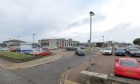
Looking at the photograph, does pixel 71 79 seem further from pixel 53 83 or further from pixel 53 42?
pixel 53 42

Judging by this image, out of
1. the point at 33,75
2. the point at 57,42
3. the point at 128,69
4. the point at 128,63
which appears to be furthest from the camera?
the point at 57,42

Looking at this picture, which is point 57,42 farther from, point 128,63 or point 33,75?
→ point 128,63

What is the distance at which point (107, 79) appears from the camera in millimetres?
12578

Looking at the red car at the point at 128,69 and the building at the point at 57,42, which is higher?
the building at the point at 57,42

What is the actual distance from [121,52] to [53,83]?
26345 millimetres

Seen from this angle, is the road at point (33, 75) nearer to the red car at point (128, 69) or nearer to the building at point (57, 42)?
the red car at point (128, 69)

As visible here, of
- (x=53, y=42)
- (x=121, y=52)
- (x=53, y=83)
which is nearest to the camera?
(x=53, y=83)

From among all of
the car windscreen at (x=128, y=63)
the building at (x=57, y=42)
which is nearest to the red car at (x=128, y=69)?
the car windscreen at (x=128, y=63)

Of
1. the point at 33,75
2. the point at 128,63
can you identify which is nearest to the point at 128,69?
the point at 128,63

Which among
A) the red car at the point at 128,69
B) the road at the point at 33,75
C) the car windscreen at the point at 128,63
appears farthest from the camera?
the car windscreen at the point at 128,63

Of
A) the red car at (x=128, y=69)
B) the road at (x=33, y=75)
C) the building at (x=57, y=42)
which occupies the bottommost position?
the road at (x=33, y=75)

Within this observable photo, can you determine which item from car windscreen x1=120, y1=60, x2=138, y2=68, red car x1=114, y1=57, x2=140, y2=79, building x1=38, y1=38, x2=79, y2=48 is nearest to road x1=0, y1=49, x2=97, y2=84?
red car x1=114, y1=57, x2=140, y2=79

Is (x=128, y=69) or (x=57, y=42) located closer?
(x=128, y=69)

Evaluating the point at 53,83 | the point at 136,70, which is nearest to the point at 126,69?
the point at 136,70
